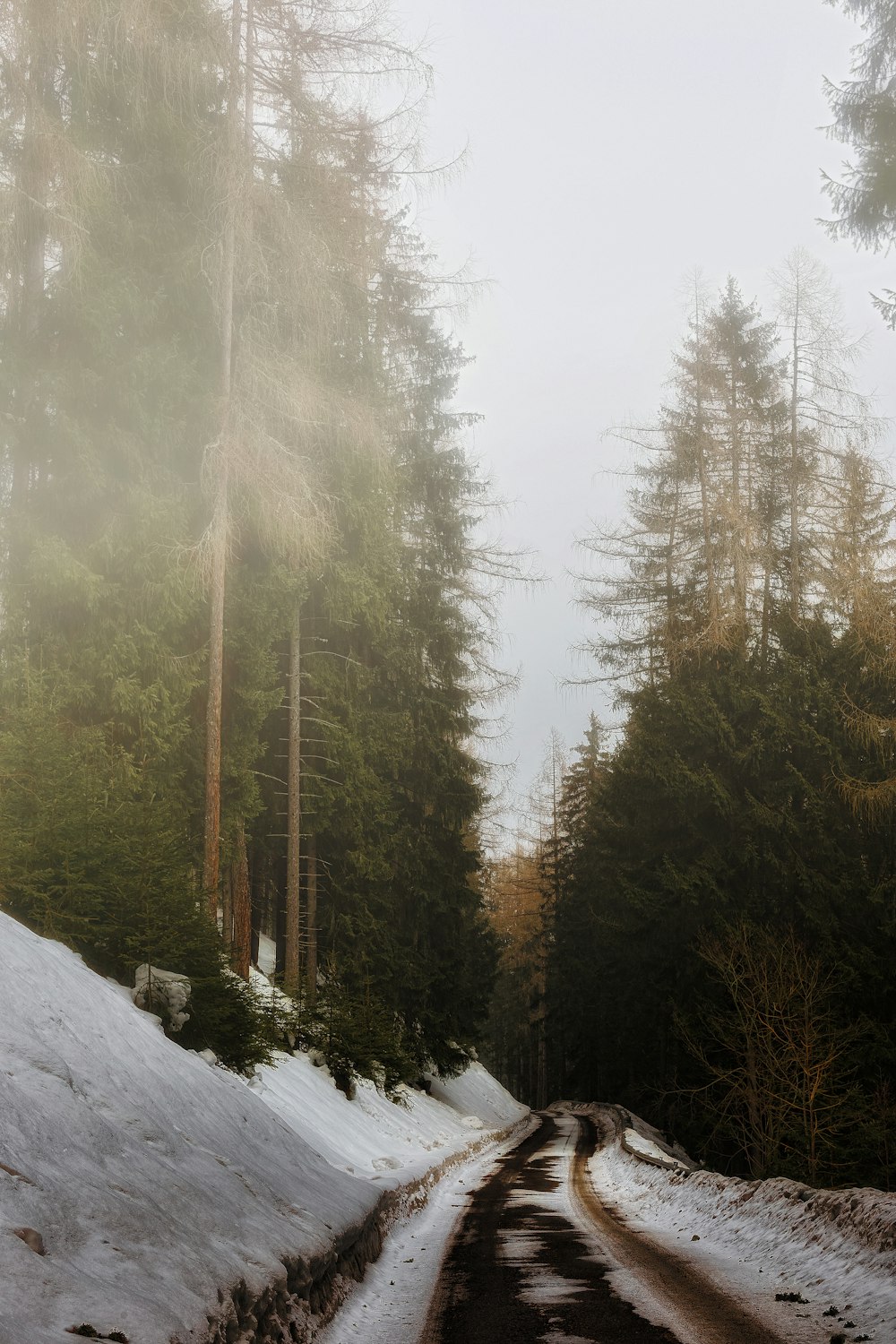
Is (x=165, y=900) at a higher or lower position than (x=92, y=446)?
lower

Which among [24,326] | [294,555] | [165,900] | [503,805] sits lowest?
[165,900]

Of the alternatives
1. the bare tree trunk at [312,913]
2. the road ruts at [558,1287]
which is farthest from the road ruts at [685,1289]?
the bare tree trunk at [312,913]

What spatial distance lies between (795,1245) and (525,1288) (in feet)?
8.37

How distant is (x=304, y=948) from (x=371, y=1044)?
5.52 m

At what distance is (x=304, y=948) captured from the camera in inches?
960

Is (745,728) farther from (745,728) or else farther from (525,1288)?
(525,1288)

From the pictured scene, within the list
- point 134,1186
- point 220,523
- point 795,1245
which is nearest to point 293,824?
point 220,523

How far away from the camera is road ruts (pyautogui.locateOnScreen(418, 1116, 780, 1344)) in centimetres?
637

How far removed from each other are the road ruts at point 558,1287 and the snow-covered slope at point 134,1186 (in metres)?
0.95

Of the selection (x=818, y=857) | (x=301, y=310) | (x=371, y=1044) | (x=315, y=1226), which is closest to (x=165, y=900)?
(x=315, y=1226)

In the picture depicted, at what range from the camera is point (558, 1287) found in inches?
309

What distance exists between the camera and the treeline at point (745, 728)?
2180 centimetres

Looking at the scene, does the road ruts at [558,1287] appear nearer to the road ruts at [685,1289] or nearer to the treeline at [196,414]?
the road ruts at [685,1289]

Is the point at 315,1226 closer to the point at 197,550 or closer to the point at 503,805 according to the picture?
the point at 197,550
